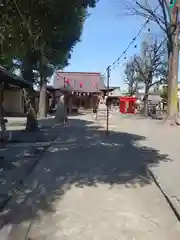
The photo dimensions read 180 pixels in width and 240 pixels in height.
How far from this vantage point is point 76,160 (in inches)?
456

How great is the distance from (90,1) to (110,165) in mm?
4511

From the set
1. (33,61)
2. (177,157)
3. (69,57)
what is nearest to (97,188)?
(177,157)

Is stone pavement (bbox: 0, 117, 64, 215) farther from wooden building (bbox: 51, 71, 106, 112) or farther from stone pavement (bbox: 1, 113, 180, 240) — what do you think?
wooden building (bbox: 51, 71, 106, 112)

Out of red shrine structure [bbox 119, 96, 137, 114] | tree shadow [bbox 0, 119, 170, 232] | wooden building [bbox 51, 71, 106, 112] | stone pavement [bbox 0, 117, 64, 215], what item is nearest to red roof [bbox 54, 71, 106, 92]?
wooden building [bbox 51, 71, 106, 112]

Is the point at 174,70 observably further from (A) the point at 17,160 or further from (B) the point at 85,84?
(B) the point at 85,84

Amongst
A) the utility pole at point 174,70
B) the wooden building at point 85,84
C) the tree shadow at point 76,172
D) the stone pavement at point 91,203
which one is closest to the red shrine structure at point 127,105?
the wooden building at point 85,84

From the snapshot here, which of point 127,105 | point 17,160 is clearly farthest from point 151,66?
point 17,160

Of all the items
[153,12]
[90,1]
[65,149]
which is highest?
[153,12]

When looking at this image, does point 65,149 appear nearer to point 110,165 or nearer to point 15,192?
point 110,165

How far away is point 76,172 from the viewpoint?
386 inches

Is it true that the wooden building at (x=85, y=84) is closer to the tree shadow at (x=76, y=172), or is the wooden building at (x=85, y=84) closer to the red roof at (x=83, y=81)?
the red roof at (x=83, y=81)

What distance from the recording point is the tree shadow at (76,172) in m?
6.79

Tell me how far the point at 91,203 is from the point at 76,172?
2907 mm

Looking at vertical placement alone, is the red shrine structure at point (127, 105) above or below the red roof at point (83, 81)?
below
